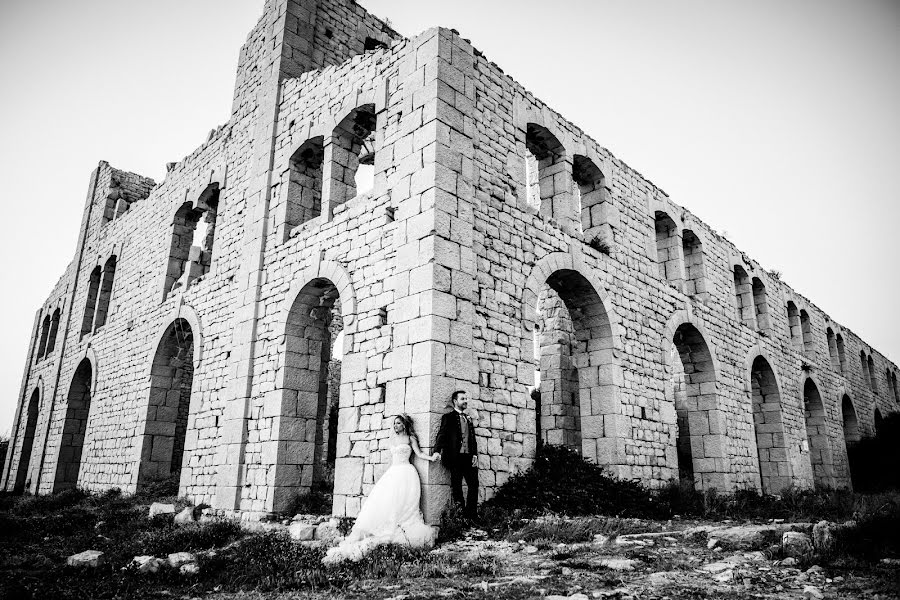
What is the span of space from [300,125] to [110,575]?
7647 mm

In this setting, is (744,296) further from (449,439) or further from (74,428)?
(74,428)

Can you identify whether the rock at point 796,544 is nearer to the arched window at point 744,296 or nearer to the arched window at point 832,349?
the arched window at point 744,296

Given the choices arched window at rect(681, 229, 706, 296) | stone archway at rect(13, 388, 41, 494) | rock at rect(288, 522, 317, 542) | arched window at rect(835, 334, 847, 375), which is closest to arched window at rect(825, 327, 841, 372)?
arched window at rect(835, 334, 847, 375)

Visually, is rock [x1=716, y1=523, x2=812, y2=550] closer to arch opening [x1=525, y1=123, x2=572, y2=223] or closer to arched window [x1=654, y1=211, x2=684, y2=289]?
arch opening [x1=525, y1=123, x2=572, y2=223]

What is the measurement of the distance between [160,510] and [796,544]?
9020 millimetres

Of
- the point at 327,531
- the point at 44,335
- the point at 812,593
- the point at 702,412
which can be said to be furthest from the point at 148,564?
the point at 44,335

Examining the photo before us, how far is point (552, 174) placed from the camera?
10.1 metres

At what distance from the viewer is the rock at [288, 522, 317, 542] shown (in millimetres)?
6595

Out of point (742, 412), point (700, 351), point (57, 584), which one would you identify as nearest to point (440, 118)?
point (57, 584)

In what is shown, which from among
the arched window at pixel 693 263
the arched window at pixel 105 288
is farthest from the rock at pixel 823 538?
the arched window at pixel 105 288

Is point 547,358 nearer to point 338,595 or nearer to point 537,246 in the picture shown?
point 537,246

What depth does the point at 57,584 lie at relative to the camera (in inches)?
188

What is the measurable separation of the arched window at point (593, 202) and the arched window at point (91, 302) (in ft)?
48.0

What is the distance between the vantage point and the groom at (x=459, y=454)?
6.38 metres
